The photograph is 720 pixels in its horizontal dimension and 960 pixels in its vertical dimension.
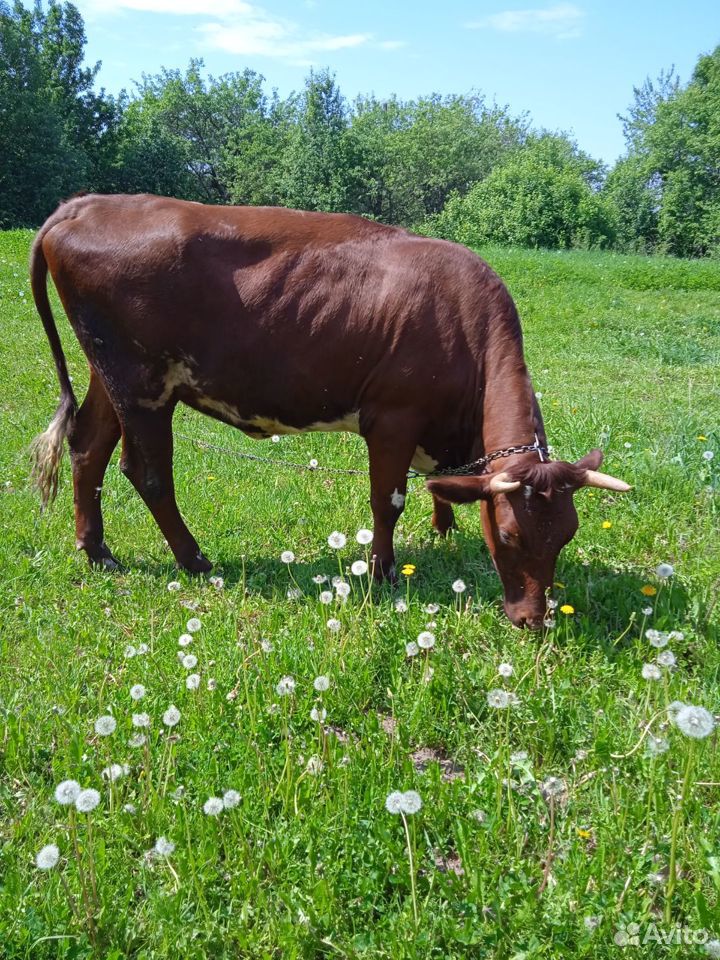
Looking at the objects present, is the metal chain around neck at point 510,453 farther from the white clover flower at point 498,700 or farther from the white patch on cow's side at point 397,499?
the white clover flower at point 498,700

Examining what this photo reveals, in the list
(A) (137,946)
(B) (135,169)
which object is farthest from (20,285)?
(B) (135,169)

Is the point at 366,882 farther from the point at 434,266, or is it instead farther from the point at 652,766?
the point at 434,266

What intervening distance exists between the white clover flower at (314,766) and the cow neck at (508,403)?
186 cm

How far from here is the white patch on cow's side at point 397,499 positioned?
4387mm

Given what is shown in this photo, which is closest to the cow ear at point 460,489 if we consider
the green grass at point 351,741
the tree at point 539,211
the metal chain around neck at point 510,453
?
the metal chain around neck at point 510,453

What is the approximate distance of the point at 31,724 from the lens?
124 inches

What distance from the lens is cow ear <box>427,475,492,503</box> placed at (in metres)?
3.71

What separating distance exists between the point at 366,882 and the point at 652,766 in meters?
1.06

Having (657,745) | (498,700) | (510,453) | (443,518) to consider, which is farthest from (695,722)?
(443,518)

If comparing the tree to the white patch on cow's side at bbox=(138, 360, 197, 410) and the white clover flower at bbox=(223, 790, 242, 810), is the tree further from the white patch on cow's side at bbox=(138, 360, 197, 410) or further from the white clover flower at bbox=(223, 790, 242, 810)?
the white clover flower at bbox=(223, 790, 242, 810)

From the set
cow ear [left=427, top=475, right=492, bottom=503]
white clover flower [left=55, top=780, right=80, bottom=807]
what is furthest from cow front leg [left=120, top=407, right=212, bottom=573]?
white clover flower [left=55, top=780, right=80, bottom=807]

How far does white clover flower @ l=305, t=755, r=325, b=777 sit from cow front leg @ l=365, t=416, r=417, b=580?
168 cm

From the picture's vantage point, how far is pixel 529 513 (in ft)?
12.0

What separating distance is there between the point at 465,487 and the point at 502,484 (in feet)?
0.72
